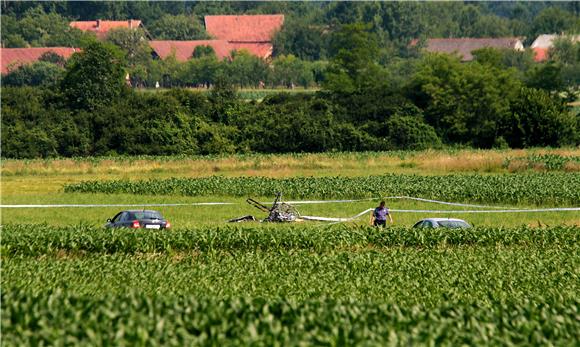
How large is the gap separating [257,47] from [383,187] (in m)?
143

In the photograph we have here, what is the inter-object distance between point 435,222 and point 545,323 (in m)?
16.7

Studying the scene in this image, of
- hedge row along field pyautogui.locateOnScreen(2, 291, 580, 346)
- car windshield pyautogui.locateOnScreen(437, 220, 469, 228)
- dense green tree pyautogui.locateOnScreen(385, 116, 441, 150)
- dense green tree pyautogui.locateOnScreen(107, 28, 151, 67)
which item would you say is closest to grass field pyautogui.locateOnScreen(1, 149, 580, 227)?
dense green tree pyautogui.locateOnScreen(385, 116, 441, 150)

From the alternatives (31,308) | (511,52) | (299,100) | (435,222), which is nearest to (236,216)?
(435,222)

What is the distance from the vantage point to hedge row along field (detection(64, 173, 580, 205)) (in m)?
48.2

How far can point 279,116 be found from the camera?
8944 cm

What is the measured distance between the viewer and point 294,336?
17.5 meters

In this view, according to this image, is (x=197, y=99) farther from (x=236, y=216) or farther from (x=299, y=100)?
(x=236, y=216)

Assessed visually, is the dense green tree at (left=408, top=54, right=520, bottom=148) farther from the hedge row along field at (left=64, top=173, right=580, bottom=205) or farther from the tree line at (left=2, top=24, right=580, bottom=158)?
the hedge row along field at (left=64, top=173, right=580, bottom=205)

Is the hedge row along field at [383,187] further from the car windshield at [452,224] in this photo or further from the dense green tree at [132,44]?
the dense green tree at [132,44]

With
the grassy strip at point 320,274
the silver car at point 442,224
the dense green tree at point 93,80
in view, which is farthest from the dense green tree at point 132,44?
the grassy strip at point 320,274

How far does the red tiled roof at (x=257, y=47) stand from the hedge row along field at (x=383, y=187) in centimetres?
13062

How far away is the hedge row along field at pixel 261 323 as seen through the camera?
17312mm

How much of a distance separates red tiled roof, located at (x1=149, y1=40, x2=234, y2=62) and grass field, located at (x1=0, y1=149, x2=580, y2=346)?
4141 inches

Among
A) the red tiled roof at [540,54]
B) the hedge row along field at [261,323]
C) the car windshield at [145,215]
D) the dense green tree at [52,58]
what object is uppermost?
the dense green tree at [52,58]
